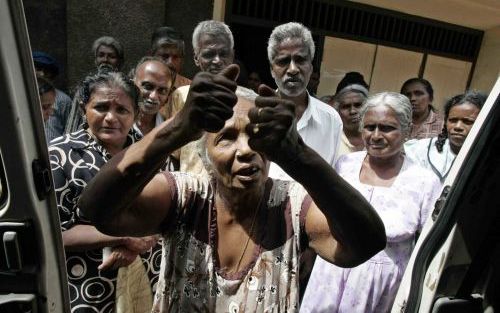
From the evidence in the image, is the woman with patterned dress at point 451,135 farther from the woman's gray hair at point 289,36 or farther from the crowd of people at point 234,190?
the woman's gray hair at point 289,36

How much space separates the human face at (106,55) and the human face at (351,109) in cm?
211

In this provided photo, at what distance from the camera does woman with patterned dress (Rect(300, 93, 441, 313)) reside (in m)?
2.24

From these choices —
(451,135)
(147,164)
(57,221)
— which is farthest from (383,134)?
(57,221)

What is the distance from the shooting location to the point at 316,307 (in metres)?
2.37

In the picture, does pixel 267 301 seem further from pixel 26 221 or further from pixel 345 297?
pixel 345 297

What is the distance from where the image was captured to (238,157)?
1.31m

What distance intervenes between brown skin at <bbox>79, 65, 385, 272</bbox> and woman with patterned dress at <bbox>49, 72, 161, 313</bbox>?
673mm

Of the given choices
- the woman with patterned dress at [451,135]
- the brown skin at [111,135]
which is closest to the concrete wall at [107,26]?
the brown skin at [111,135]

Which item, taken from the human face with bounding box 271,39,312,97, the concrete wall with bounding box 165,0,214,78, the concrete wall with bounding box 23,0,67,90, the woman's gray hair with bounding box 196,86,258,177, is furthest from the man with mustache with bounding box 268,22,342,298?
the concrete wall with bounding box 23,0,67,90

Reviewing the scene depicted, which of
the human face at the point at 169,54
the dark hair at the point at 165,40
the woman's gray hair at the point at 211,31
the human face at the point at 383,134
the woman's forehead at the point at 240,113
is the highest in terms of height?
the woman's gray hair at the point at 211,31

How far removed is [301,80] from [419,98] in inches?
81.6

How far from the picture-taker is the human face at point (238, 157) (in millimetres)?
1308

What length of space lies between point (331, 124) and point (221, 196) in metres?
1.75

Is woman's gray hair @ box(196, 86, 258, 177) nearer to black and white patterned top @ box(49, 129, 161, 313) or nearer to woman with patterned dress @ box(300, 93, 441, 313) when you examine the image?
black and white patterned top @ box(49, 129, 161, 313)
